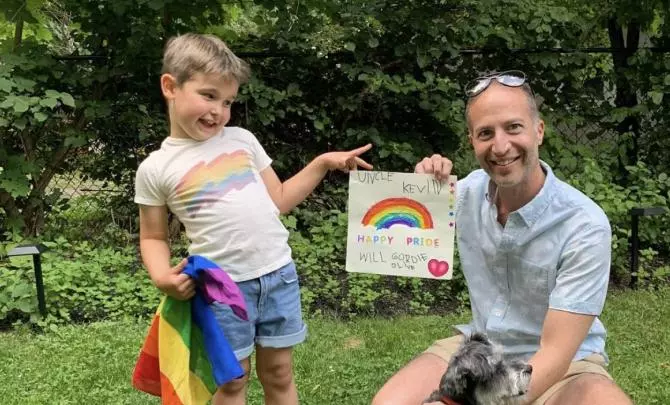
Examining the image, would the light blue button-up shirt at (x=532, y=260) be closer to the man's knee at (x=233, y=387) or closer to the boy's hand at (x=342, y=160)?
the boy's hand at (x=342, y=160)

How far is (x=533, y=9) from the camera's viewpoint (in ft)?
23.0

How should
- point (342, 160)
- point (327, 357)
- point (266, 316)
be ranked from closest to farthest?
point (266, 316) → point (342, 160) → point (327, 357)

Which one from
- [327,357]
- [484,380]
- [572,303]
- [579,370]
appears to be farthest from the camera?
[327,357]

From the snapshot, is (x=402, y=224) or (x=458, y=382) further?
(x=402, y=224)

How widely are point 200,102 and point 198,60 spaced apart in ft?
0.47

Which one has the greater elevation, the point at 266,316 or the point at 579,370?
the point at 266,316

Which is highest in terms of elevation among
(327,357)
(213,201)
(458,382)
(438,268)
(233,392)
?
(213,201)

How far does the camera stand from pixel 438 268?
2789 mm

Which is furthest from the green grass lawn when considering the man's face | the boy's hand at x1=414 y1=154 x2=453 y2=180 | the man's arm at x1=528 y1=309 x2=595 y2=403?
the man's face

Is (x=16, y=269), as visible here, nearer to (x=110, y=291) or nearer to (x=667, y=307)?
(x=110, y=291)

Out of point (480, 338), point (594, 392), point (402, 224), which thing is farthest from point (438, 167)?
point (594, 392)

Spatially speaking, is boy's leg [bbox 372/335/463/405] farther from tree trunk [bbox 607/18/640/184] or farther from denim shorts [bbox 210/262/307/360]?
tree trunk [bbox 607/18/640/184]

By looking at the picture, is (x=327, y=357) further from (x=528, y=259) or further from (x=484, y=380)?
(x=484, y=380)

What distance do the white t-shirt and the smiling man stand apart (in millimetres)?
696
